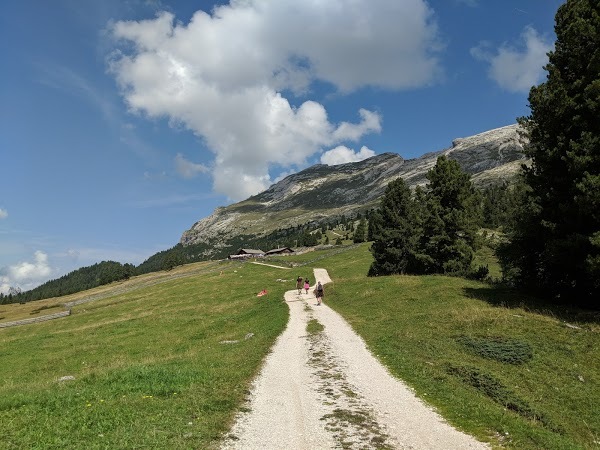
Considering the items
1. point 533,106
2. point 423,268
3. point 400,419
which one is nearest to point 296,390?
A: point 400,419

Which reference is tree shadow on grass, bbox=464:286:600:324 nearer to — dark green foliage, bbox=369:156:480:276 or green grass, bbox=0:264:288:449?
dark green foliage, bbox=369:156:480:276

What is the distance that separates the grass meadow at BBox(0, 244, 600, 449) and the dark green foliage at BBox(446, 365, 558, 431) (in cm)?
7

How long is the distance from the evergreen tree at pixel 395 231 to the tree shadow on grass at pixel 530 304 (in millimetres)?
26502

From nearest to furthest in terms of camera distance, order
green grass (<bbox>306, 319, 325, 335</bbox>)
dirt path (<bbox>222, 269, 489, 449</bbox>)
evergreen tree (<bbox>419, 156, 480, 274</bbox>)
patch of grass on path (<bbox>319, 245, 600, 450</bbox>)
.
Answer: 1. dirt path (<bbox>222, 269, 489, 449</bbox>)
2. patch of grass on path (<bbox>319, 245, 600, 450</bbox>)
3. green grass (<bbox>306, 319, 325, 335</bbox>)
4. evergreen tree (<bbox>419, 156, 480, 274</bbox>)

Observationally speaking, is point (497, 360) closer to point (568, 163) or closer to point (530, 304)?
point (530, 304)

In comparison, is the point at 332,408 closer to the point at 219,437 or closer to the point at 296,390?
the point at 296,390

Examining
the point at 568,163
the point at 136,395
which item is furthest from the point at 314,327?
the point at 568,163

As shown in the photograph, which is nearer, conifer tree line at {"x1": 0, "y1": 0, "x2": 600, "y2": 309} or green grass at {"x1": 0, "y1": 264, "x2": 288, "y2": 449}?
green grass at {"x1": 0, "y1": 264, "x2": 288, "y2": 449}

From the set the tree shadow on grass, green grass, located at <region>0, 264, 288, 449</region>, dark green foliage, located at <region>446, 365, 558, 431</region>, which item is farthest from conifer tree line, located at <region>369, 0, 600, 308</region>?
green grass, located at <region>0, 264, 288, 449</region>

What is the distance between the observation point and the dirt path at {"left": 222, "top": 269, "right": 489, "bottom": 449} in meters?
10.4

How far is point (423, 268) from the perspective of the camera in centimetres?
5631

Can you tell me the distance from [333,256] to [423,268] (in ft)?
185

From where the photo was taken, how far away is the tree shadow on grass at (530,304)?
23.8 metres

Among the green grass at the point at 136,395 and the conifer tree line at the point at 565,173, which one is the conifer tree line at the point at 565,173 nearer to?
the conifer tree line at the point at 565,173
